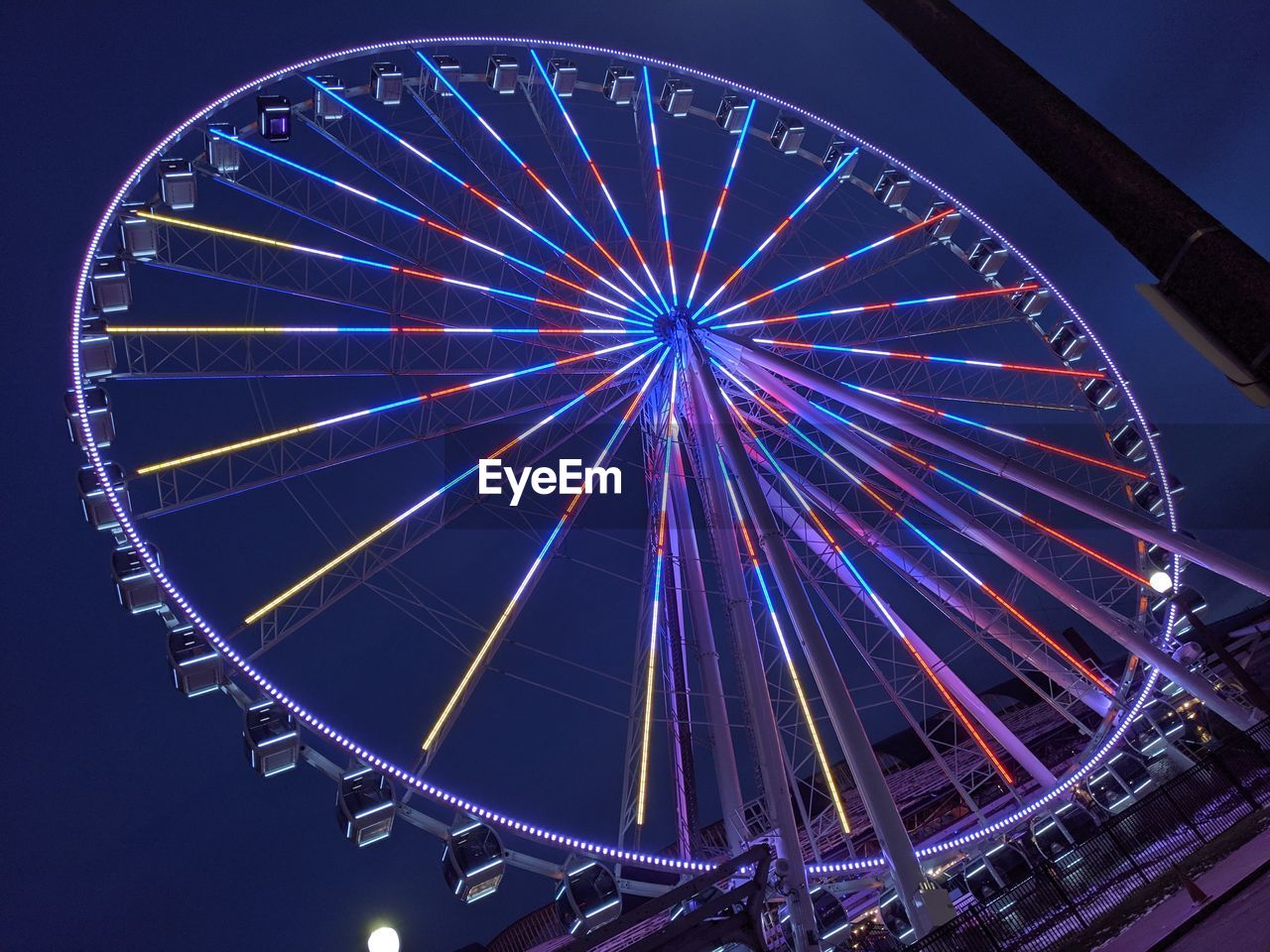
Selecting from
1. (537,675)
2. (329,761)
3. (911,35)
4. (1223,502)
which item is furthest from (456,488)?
(1223,502)

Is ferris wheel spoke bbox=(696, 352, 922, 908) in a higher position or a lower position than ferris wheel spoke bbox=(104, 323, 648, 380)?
lower

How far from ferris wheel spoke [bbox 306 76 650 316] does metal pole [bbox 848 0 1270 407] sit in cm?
1194

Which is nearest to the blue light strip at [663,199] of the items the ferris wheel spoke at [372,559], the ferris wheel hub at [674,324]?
the ferris wheel hub at [674,324]

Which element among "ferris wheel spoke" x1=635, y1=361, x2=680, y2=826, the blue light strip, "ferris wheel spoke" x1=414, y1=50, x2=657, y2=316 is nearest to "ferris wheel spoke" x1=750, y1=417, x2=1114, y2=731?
"ferris wheel spoke" x1=635, y1=361, x2=680, y2=826

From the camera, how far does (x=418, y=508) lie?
14.3m

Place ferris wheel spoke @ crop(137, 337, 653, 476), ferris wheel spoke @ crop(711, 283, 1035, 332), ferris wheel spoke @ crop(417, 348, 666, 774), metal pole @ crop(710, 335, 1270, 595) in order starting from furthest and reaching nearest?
ferris wheel spoke @ crop(711, 283, 1035, 332), ferris wheel spoke @ crop(137, 337, 653, 476), metal pole @ crop(710, 335, 1270, 595), ferris wheel spoke @ crop(417, 348, 666, 774)

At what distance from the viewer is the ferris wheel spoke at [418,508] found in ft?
41.4

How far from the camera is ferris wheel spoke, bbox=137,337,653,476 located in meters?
13.2

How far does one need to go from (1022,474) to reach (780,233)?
7633mm

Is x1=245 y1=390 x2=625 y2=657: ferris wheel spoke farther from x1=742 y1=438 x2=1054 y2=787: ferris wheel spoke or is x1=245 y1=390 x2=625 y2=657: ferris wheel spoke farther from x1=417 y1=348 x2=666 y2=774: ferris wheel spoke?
x1=742 y1=438 x2=1054 y2=787: ferris wheel spoke

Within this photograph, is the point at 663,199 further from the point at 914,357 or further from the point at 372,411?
the point at 372,411

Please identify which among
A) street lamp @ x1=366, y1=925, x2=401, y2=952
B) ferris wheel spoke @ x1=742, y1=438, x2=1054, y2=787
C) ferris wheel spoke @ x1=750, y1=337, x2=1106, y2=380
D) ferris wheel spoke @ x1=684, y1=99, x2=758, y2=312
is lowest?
street lamp @ x1=366, y1=925, x2=401, y2=952

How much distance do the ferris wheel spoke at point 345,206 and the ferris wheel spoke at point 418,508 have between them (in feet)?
5.59

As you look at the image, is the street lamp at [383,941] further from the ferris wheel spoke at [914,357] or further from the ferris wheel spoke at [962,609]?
the ferris wheel spoke at [914,357]
